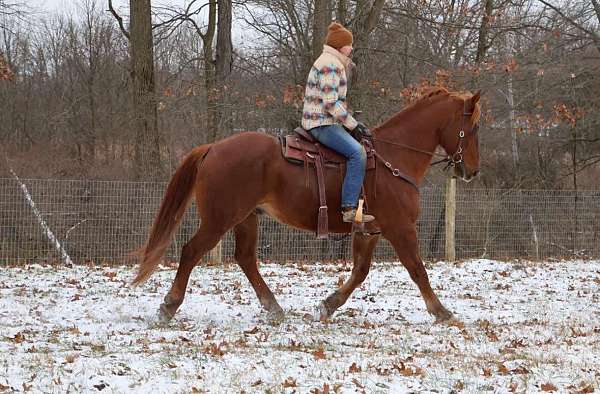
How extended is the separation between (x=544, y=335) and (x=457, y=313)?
1589mm

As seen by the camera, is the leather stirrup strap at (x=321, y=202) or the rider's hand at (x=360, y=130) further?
the rider's hand at (x=360, y=130)

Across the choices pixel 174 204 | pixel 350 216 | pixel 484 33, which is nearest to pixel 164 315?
pixel 174 204

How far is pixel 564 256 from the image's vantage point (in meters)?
16.2

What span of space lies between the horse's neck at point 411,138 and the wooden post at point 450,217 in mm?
6630

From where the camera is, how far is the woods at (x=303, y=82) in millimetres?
15391

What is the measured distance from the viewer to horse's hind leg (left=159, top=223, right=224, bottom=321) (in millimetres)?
7219

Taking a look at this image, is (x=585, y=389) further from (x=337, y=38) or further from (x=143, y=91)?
(x=143, y=91)

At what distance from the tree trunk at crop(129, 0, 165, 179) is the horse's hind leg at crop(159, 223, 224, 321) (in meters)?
8.51

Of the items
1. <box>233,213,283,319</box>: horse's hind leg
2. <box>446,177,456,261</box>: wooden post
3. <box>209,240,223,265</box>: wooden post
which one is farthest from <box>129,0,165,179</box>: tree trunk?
<box>233,213,283,319</box>: horse's hind leg

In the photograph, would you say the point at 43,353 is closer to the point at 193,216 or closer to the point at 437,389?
the point at 437,389

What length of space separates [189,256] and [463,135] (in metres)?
3.17

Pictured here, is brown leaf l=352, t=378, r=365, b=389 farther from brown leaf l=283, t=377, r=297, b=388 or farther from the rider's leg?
the rider's leg

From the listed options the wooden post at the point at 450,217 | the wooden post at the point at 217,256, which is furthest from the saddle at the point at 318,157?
the wooden post at the point at 450,217

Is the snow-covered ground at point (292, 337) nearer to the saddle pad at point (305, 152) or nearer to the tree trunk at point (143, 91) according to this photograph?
the saddle pad at point (305, 152)
